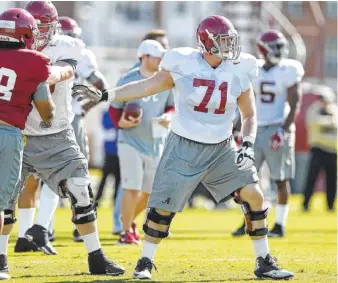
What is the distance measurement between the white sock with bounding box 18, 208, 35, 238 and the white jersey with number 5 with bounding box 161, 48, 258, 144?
2.04 metres

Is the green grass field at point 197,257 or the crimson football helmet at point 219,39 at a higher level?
the crimson football helmet at point 219,39

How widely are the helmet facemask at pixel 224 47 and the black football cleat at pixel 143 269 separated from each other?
1379 millimetres

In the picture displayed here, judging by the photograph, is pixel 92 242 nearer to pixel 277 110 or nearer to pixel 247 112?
pixel 247 112

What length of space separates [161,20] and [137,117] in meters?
47.0

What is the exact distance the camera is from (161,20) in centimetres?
5562

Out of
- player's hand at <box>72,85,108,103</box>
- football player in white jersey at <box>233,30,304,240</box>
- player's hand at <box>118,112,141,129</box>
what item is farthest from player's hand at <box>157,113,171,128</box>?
player's hand at <box>72,85,108,103</box>

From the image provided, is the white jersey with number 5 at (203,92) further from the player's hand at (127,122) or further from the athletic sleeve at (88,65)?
the player's hand at (127,122)

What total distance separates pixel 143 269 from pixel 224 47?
149cm

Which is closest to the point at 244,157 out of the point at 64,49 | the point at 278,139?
the point at 64,49

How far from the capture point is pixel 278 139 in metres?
10.0

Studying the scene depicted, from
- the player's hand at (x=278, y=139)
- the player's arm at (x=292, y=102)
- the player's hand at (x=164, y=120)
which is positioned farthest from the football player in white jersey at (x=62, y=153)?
the player's arm at (x=292, y=102)

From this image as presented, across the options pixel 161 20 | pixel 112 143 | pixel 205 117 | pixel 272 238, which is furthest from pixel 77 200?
pixel 161 20

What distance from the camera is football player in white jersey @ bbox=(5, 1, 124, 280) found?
672 centimetres

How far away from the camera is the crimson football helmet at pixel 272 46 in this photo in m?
10.4
